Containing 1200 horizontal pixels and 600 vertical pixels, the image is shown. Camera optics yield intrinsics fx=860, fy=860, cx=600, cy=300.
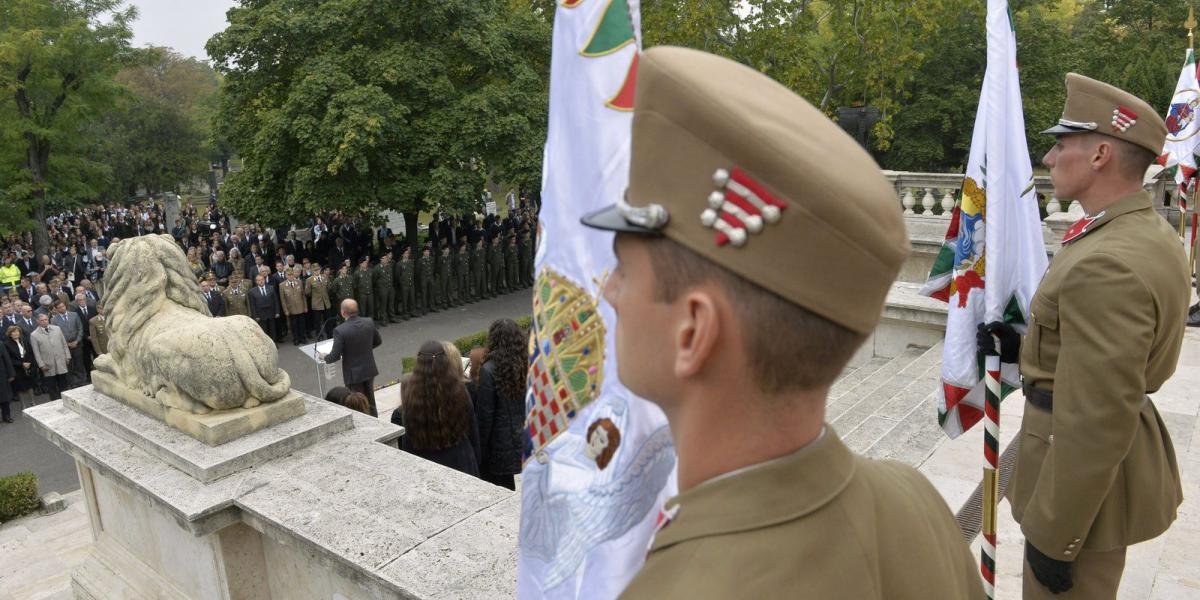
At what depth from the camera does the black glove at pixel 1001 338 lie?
359cm

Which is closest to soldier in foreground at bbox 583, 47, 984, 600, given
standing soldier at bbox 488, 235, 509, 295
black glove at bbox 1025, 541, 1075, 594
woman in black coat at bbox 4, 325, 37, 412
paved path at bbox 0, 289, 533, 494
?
black glove at bbox 1025, 541, 1075, 594

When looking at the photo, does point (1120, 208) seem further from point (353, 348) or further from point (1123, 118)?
point (353, 348)

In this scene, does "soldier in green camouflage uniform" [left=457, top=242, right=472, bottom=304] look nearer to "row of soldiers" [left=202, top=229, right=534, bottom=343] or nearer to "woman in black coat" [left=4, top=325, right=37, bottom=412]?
"row of soldiers" [left=202, top=229, right=534, bottom=343]

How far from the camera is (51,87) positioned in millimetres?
23359

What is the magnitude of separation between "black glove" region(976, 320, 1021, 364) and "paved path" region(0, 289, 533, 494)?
26.8ft

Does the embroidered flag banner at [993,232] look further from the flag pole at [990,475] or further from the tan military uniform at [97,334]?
the tan military uniform at [97,334]

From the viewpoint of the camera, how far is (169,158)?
1751 inches

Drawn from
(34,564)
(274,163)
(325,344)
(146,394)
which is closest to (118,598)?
(146,394)

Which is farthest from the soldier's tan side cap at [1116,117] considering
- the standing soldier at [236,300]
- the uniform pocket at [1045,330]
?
the standing soldier at [236,300]

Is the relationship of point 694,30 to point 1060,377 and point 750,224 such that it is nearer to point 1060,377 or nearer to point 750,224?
point 1060,377

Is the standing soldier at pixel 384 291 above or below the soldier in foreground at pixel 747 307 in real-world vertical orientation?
below

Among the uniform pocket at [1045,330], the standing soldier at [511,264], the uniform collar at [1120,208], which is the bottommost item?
the standing soldier at [511,264]

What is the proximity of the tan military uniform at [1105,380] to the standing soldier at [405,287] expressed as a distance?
16252mm

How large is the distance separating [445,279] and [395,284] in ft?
4.36
